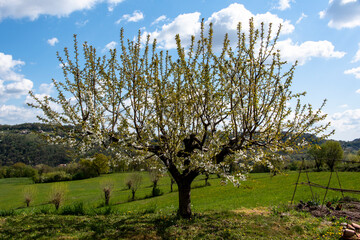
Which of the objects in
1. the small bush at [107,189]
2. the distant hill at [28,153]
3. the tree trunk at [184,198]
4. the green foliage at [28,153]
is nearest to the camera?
the tree trunk at [184,198]

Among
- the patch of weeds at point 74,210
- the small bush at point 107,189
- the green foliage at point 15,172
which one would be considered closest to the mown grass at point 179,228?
the patch of weeds at point 74,210

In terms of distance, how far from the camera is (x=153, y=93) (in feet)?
29.3

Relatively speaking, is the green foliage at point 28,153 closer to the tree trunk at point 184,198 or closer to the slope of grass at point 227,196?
the slope of grass at point 227,196

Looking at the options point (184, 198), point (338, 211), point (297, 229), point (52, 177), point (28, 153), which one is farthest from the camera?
point (28, 153)

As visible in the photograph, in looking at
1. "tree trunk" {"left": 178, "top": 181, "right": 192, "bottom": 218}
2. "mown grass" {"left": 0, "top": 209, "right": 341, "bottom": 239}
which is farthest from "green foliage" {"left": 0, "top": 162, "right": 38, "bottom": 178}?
"tree trunk" {"left": 178, "top": 181, "right": 192, "bottom": 218}

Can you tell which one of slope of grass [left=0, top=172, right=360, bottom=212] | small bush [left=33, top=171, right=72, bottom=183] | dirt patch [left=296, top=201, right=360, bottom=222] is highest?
dirt patch [left=296, top=201, right=360, bottom=222]

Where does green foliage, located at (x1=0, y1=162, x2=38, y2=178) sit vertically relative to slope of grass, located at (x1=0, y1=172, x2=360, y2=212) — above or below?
below

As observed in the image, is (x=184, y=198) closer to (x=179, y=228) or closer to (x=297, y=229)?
(x=179, y=228)

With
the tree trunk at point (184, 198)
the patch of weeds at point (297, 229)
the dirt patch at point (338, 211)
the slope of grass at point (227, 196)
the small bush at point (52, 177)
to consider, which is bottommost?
the small bush at point (52, 177)

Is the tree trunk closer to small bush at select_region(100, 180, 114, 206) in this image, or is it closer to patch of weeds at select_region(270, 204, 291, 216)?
patch of weeds at select_region(270, 204, 291, 216)

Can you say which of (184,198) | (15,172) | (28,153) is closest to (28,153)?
(28,153)

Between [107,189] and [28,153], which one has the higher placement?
[28,153]

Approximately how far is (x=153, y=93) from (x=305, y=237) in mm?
8117

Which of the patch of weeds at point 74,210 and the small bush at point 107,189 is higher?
the patch of weeds at point 74,210
